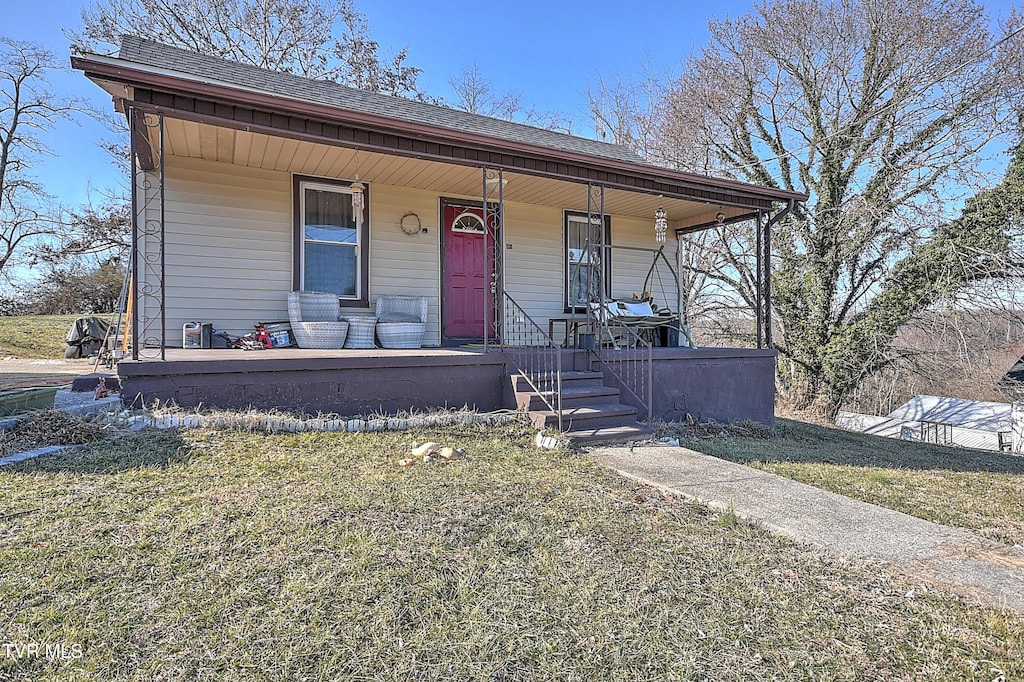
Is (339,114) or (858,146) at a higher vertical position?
(858,146)

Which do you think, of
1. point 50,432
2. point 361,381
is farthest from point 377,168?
point 50,432

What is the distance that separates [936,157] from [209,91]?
14.3 m

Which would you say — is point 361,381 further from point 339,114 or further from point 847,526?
point 847,526

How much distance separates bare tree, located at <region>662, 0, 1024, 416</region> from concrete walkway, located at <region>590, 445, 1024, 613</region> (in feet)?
35.9

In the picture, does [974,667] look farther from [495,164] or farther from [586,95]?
[586,95]

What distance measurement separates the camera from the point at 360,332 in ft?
22.0

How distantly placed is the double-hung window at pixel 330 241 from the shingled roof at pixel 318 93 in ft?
3.61

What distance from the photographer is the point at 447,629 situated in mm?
1924

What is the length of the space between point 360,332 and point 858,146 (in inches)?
518

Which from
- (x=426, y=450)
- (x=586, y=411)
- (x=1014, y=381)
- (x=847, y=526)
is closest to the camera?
(x=847, y=526)

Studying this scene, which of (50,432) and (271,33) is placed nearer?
(50,432)

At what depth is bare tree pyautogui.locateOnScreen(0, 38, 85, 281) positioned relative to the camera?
16.8 m

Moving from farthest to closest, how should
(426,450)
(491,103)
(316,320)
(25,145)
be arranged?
(491,103) → (25,145) → (316,320) → (426,450)

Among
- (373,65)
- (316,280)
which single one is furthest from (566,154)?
(373,65)
